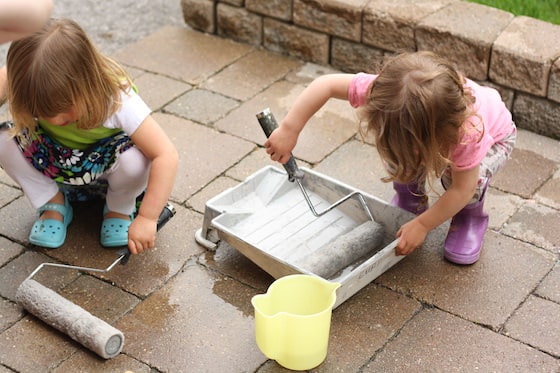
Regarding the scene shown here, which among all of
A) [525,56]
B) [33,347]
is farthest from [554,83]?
[33,347]

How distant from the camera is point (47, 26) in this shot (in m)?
2.31

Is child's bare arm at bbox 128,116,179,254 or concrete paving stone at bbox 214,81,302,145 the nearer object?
child's bare arm at bbox 128,116,179,254

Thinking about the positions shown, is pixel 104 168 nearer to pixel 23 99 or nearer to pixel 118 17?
pixel 23 99

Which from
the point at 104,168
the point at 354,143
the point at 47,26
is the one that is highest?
the point at 47,26

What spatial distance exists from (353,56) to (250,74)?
0.44 metres

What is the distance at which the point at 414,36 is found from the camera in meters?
3.41

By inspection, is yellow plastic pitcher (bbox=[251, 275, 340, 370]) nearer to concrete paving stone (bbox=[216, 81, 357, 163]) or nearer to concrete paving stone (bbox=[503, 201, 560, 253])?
concrete paving stone (bbox=[503, 201, 560, 253])

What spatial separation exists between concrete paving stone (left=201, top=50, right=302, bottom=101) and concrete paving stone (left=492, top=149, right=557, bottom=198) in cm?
106

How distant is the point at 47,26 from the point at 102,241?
0.71 m

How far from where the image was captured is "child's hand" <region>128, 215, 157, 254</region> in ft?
7.97

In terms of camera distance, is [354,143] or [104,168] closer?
[104,168]

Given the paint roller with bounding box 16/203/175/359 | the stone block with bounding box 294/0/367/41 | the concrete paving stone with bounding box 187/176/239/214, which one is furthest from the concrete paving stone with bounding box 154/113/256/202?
the stone block with bounding box 294/0/367/41

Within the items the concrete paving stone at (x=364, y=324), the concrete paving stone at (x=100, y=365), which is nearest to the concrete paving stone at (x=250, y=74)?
the concrete paving stone at (x=364, y=324)

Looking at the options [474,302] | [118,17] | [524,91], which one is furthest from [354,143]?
[118,17]
